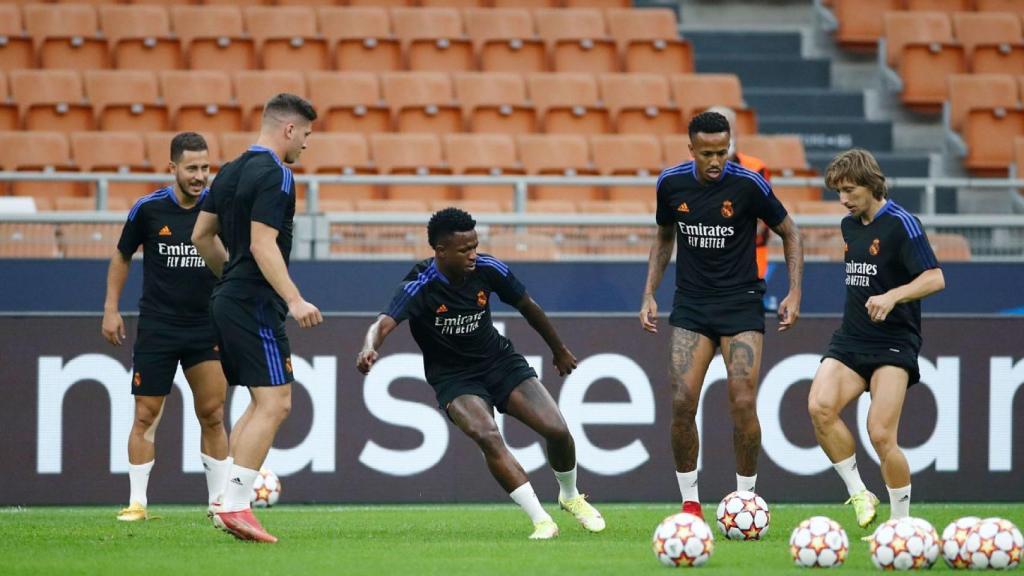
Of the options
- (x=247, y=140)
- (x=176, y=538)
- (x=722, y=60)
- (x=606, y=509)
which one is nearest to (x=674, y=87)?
(x=722, y=60)

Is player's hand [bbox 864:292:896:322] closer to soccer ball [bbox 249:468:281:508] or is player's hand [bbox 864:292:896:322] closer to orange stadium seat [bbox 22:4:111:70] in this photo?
soccer ball [bbox 249:468:281:508]

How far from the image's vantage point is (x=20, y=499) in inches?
422

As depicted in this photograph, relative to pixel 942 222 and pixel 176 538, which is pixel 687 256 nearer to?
pixel 176 538

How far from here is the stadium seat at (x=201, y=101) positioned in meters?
16.3

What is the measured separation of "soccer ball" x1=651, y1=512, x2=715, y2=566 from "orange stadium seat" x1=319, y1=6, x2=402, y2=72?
1197cm

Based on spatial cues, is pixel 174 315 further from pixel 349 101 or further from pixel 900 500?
pixel 349 101

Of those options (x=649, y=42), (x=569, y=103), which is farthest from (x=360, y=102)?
(x=649, y=42)

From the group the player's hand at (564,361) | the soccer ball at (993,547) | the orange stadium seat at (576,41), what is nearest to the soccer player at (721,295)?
the player's hand at (564,361)

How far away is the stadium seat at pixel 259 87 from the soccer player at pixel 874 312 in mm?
9713

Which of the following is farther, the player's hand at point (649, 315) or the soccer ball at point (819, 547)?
the player's hand at point (649, 315)

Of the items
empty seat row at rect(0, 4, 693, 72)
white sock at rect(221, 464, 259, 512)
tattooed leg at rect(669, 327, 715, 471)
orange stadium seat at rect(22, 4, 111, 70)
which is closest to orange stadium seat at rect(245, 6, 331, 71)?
empty seat row at rect(0, 4, 693, 72)

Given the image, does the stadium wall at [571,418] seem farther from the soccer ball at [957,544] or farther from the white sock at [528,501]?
the soccer ball at [957,544]

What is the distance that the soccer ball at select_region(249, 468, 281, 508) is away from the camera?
1041 cm

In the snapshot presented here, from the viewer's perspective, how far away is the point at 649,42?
728 inches
